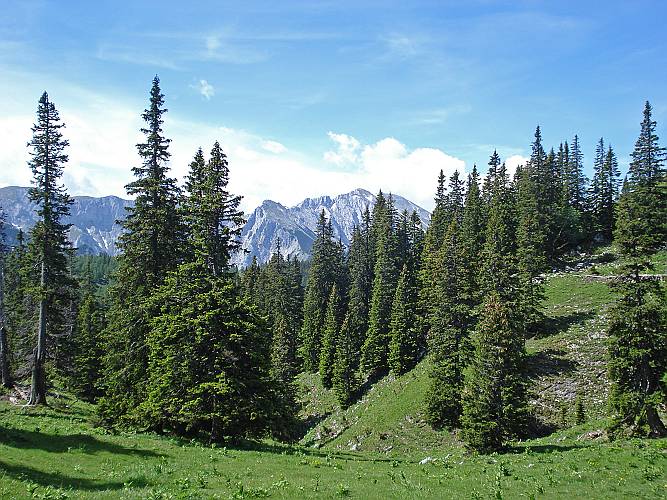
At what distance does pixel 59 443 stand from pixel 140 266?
12.6 m

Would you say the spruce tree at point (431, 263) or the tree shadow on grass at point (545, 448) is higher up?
the spruce tree at point (431, 263)

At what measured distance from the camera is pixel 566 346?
45.6m

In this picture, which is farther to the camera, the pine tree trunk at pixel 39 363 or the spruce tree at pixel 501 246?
the spruce tree at pixel 501 246

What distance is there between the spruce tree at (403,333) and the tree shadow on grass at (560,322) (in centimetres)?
1602

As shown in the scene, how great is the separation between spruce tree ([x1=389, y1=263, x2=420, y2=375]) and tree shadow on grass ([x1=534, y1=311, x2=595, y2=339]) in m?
16.0

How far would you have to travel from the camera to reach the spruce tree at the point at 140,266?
2773 cm

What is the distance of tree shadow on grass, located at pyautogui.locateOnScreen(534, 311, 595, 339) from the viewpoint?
49.2m

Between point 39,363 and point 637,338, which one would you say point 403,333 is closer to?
point 637,338

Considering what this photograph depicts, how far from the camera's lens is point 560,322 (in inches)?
1986

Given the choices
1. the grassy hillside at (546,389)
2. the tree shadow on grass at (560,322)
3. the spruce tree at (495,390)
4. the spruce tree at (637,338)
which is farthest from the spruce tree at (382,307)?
the spruce tree at (637,338)

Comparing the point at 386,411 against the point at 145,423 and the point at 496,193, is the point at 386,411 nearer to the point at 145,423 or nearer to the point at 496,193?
the point at 145,423

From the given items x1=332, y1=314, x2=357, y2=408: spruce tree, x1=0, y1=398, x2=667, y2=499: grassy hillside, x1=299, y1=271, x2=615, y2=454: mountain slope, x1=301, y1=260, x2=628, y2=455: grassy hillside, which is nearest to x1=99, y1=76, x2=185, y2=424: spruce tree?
x1=0, y1=398, x2=667, y2=499: grassy hillside

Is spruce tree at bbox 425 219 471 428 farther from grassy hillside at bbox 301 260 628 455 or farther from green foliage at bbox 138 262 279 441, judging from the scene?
green foliage at bbox 138 262 279 441

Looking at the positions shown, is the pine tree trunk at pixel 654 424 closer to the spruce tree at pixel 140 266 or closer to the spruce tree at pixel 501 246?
the spruce tree at pixel 501 246
